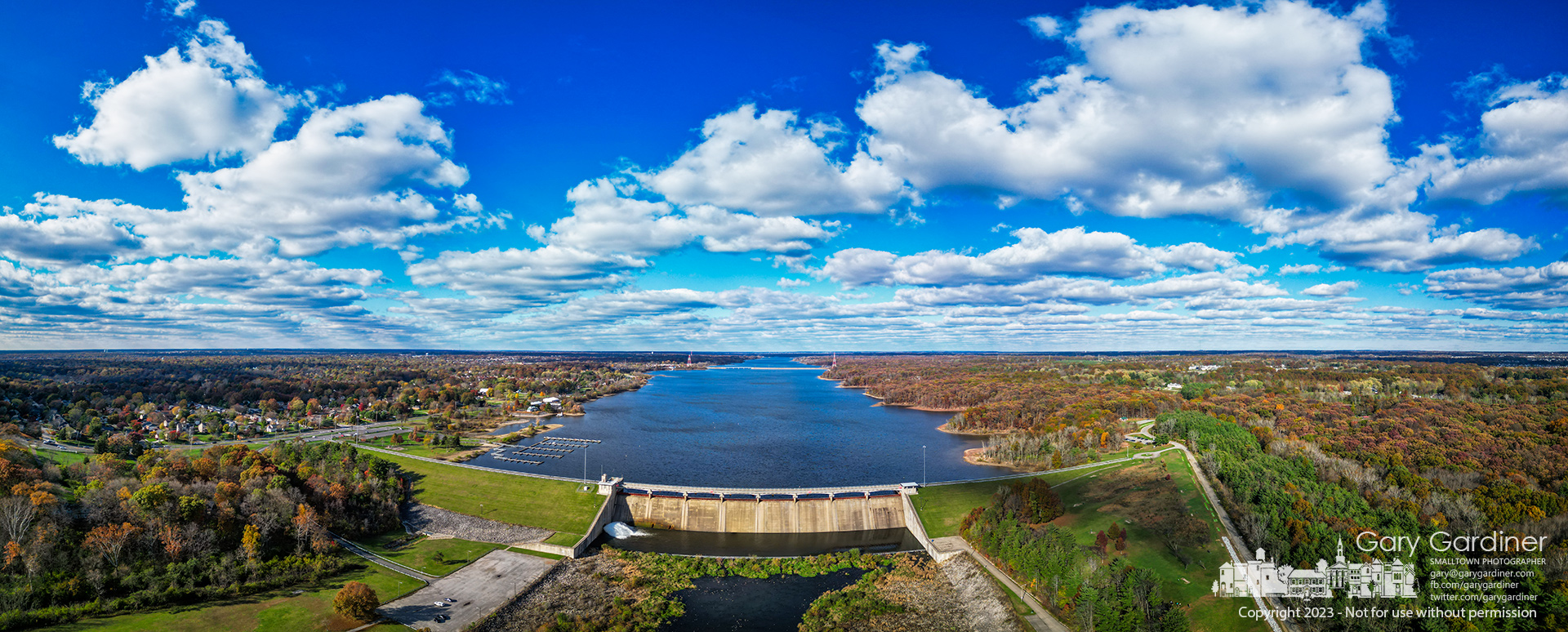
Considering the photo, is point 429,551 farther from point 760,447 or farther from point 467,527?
point 760,447

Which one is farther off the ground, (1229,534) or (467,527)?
(1229,534)

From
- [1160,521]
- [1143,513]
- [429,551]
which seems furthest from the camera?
[1143,513]

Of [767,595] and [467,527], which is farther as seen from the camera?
[467,527]

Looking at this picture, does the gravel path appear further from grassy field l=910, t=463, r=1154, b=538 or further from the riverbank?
grassy field l=910, t=463, r=1154, b=538

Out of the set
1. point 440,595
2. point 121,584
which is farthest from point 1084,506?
point 121,584

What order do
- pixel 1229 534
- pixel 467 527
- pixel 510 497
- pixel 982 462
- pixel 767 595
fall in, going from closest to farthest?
1. pixel 767 595
2. pixel 1229 534
3. pixel 467 527
4. pixel 510 497
5. pixel 982 462

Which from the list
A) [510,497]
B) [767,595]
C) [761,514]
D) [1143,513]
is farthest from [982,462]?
[510,497]

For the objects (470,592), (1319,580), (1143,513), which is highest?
(1319,580)
